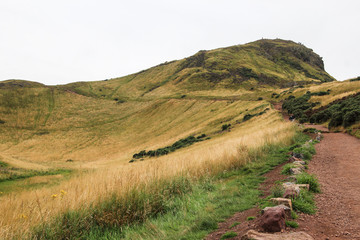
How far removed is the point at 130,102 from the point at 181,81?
26.1m

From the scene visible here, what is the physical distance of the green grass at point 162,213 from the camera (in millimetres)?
4633

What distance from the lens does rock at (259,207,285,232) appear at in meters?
3.69

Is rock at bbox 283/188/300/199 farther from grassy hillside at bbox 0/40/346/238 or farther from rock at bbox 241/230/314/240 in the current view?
grassy hillside at bbox 0/40/346/238

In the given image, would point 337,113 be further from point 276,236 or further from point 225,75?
point 225,75

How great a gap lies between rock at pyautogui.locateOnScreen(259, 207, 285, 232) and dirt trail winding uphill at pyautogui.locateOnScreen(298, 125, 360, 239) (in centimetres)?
42

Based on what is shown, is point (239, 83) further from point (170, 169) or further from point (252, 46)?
point (170, 169)

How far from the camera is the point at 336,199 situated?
543 cm

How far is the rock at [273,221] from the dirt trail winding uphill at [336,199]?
42 cm

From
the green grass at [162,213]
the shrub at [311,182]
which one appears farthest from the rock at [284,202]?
the shrub at [311,182]

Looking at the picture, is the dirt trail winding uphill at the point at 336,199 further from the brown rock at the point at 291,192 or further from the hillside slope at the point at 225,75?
the hillside slope at the point at 225,75

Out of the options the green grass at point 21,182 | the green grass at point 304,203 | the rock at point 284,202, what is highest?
the rock at point 284,202

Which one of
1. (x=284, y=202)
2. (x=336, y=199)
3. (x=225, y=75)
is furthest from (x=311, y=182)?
(x=225, y=75)

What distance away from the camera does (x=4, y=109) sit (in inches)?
3263

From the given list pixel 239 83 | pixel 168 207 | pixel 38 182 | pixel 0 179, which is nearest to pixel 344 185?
pixel 168 207
